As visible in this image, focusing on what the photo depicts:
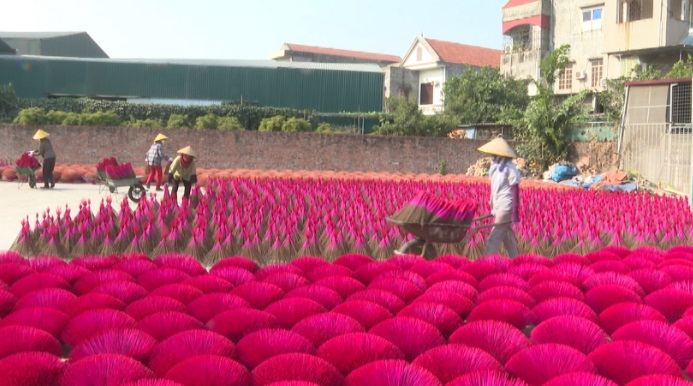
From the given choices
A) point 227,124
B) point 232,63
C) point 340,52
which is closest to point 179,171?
point 227,124

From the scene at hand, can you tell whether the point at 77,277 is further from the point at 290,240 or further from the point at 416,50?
the point at 416,50

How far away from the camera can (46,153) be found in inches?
605

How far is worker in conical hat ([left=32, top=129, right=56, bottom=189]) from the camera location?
15133mm

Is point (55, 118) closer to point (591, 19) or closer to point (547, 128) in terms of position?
point (547, 128)

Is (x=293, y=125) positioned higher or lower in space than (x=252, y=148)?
higher

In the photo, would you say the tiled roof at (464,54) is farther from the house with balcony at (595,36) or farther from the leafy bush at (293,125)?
the leafy bush at (293,125)

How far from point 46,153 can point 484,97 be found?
68.1 ft

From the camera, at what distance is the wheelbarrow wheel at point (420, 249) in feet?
21.2

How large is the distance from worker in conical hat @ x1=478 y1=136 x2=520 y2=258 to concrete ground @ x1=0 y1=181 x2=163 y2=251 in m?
5.05

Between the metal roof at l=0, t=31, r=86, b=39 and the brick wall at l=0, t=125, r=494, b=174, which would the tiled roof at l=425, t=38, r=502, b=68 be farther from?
the metal roof at l=0, t=31, r=86, b=39

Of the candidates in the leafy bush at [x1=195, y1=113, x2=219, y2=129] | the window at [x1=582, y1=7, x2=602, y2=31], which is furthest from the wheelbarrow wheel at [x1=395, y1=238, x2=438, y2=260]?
the window at [x1=582, y1=7, x2=602, y2=31]

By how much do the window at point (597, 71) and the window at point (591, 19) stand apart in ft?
4.50

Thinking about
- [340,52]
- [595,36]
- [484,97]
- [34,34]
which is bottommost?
[484,97]

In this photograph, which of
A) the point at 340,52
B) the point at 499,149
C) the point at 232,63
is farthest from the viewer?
the point at 340,52
